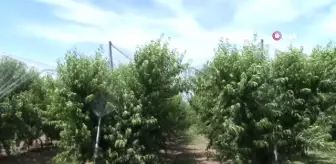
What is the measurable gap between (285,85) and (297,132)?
1.77 metres

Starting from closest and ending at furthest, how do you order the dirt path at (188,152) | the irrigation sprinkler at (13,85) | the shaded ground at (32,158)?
the dirt path at (188,152), the irrigation sprinkler at (13,85), the shaded ground at (32,158)

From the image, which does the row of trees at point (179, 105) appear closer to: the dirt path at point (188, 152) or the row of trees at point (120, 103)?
the row of trees at point (120, 103)

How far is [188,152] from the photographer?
70.6 ft

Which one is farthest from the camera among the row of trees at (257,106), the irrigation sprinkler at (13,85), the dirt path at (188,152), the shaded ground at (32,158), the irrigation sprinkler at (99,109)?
the shaded ground at (32,158)

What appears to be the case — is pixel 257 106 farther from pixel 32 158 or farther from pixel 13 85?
pixel 32 158

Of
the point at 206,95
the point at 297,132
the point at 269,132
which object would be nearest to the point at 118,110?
the point at 206,95

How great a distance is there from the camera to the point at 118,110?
16.4 metres

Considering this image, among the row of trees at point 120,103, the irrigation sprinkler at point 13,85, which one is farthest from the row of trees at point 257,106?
the irrigation sprinkler at point 13,85

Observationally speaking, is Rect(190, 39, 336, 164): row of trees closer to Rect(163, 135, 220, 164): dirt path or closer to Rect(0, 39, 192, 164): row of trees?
Rect(0, 39, 192, 164): row of trees

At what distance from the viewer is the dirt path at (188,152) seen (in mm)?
19297

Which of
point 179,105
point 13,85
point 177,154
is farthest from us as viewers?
point 177,154

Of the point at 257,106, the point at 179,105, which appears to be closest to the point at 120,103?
the point at 179,105

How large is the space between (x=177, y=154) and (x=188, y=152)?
84 cm

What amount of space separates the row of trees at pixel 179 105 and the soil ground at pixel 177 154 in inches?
96.1
